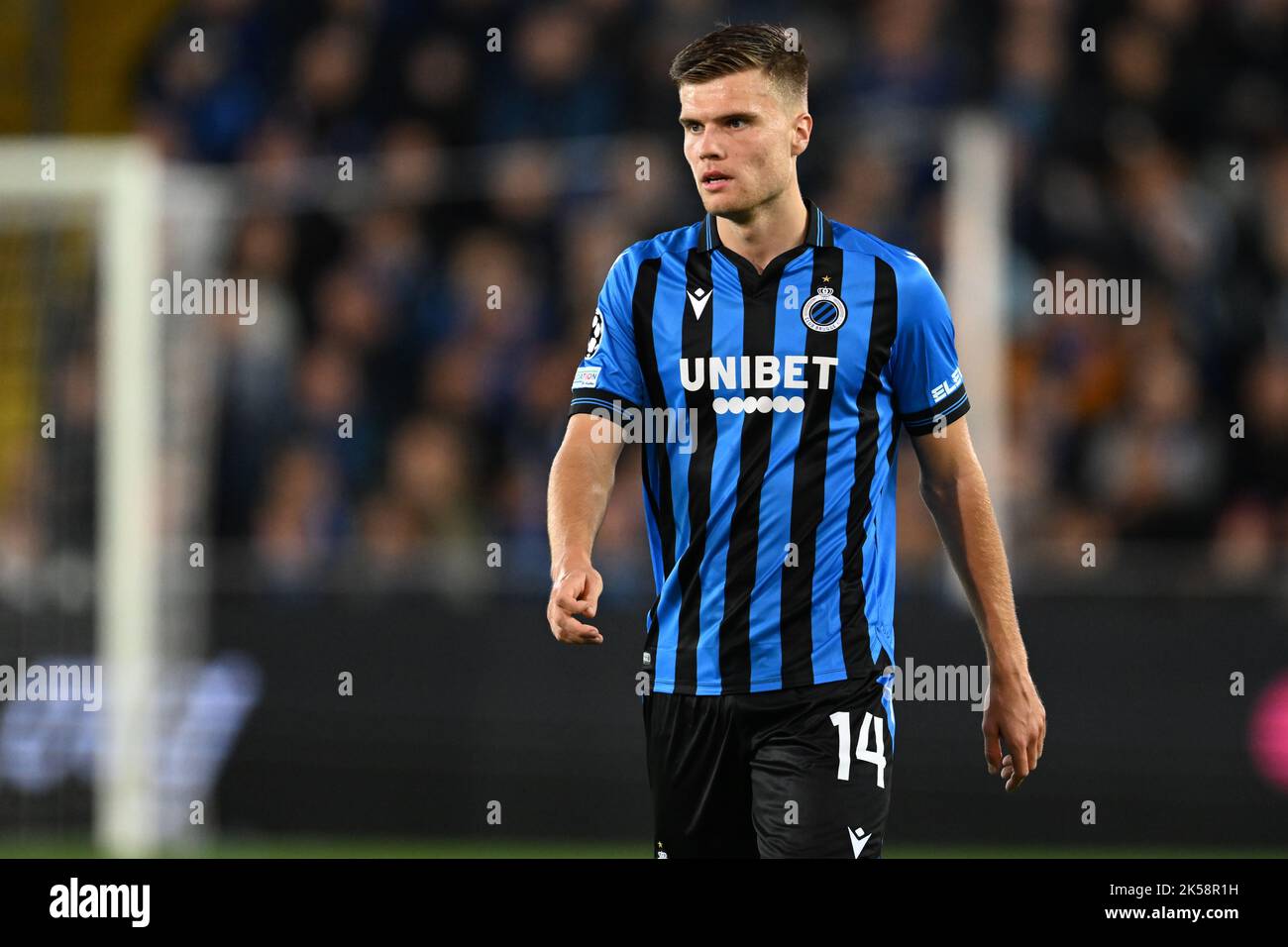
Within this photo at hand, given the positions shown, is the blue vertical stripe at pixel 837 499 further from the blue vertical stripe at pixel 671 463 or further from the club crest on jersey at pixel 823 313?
the blue vertical stripe at pixel 671 463

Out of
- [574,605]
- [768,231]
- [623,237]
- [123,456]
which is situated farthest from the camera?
[623,237]

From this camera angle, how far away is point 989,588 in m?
4.64

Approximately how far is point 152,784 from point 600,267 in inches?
136

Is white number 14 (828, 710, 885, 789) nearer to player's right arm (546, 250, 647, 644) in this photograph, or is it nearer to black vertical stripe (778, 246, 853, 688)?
black vertical stripe (778, 246, 853, 688)

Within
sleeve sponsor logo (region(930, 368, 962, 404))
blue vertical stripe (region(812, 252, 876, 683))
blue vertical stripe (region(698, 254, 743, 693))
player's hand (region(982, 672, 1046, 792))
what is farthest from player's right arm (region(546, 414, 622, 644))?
player's hand (region(982, 672, 1046, 792))

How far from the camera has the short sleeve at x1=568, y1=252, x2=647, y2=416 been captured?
461 centimetres

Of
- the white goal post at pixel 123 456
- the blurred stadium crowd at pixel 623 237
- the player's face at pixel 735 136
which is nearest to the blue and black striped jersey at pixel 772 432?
the player's face at pixel 735 136

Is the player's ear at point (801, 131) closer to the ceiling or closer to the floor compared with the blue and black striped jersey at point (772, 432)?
closer to the ceiling

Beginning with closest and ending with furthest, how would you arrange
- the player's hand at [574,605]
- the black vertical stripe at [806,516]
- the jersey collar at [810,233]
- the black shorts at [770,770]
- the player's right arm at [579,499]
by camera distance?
the player's hand at [574,605] < the player's right arm at [579,499] < the black shorts at [770,770] < the black vertical stripe at [806,516] < the jersey collar at [810,233]

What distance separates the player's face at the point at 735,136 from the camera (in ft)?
14.8

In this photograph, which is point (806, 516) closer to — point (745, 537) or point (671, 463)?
point (745, 537)

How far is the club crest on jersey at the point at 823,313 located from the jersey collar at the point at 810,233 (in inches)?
6.8

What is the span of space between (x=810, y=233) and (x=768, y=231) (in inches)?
4.6

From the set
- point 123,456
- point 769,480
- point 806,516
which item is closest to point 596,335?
point 769,480
